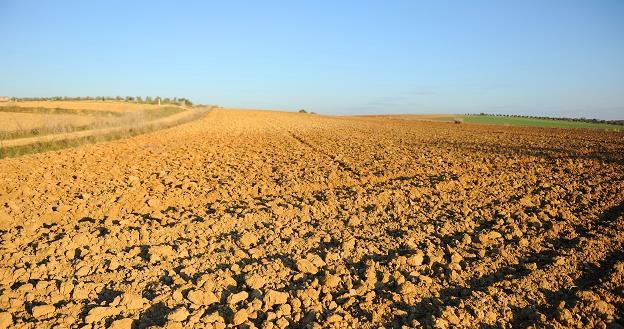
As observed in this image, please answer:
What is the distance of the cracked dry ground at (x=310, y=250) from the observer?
3658 millimetres

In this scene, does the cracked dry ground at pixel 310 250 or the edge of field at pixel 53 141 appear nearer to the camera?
the cracked dry ground at pixel 310 250

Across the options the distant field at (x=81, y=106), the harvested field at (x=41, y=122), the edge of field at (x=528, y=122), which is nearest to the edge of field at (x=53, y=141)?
the harvested field at (x=41, y=122)

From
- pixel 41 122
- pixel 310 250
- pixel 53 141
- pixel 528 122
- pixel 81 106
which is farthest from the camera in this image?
pixel 528 122

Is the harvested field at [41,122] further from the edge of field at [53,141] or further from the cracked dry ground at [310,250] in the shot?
the cracked dry ground at [310,250]

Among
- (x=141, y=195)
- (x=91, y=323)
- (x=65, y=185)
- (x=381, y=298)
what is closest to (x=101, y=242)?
(x=91, y=323)

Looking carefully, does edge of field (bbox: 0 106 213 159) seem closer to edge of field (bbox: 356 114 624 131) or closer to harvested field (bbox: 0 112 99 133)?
harvested field (bbox: 0 112 99 133)

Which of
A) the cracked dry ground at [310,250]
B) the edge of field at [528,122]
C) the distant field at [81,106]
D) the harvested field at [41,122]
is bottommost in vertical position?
the cracked dry ground at [310,250]

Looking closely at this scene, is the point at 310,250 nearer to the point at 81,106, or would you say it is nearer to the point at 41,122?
the point at 41,122

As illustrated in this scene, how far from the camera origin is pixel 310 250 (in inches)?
198

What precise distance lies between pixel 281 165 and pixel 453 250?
683 cm

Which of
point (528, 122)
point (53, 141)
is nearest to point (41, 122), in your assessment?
point (53, 141)

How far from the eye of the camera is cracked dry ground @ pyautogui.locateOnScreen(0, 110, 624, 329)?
366cm

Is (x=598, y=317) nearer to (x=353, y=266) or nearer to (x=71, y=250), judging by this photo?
(x=353, y=266)

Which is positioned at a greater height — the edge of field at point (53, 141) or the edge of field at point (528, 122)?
the edge of field at point (528, 122)
